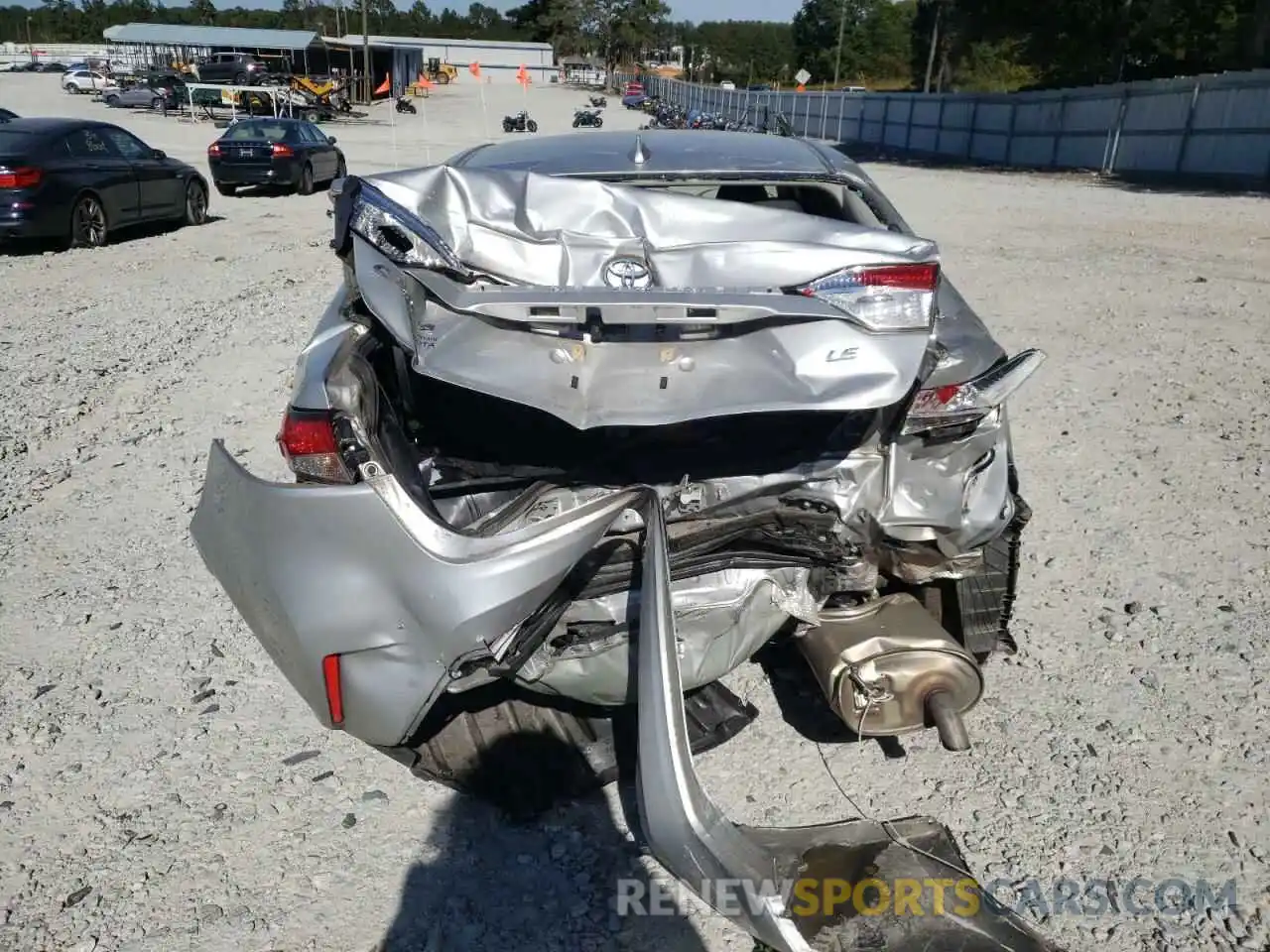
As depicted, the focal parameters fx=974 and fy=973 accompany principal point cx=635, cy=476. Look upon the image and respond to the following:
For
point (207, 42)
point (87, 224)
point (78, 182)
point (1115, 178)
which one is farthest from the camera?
point (207, 42)

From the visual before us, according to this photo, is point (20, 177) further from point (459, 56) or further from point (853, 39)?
point (853, 39)


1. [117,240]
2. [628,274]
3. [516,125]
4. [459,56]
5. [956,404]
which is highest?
[459,56]

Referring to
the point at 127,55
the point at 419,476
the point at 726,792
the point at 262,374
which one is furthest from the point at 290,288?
the point at 127,55

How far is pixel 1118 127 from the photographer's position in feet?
77.4

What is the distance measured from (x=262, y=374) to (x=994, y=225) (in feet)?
36.1

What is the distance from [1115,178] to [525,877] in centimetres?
2379

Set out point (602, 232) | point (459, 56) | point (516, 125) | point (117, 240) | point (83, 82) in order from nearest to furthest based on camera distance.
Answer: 1. point (602, 232)
2. point (117, 240)
3. point (516, 125)
4. point (83, 82)
5. point (459, 56)

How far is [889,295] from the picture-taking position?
2.45 metres

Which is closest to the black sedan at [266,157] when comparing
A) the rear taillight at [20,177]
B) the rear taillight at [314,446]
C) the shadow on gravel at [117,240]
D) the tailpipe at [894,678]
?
the shadow on gravel at [117,240]

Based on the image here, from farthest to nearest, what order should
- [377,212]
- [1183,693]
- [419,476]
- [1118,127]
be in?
[1118,127] < [1183,693] < [419,476] < [377,212]

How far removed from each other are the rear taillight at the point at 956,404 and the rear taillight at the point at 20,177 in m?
11.0

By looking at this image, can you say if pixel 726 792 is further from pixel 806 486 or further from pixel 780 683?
pixel 806 486

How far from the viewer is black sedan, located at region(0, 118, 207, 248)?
A: 10453 millimetres

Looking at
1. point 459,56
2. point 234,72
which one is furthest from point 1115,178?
point 459,56
